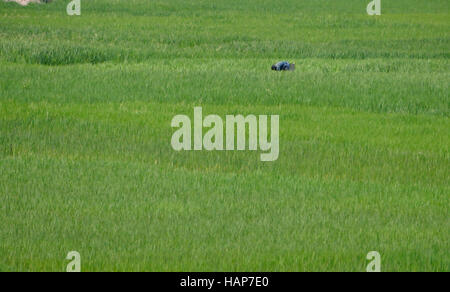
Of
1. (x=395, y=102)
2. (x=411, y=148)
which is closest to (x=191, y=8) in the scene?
(x=395, y=102)

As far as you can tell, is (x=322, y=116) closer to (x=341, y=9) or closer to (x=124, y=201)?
→ (x=124, y=201)

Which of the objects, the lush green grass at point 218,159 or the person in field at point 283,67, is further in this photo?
the person in field at point 283,67

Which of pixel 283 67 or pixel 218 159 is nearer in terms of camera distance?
pixel 218 159

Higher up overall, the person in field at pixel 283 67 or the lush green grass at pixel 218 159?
the person in field at pixel 283 67

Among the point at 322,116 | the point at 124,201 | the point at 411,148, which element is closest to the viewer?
the point at 124,201

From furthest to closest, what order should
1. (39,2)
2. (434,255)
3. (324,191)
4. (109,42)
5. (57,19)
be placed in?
1. (39,2)
2. (57,19)
3. (109,42)
4. (324,191)
5. (434,255)

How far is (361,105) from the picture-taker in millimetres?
14281

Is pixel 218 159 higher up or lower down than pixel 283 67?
lower down

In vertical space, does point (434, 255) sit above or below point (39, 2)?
below

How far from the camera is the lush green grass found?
7047 millimetres

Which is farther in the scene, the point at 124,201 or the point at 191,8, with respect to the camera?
the point at 191,8

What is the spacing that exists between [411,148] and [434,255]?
4423 mm

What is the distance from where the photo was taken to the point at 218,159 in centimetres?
1038

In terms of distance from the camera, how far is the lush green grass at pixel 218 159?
7047 millimetres
